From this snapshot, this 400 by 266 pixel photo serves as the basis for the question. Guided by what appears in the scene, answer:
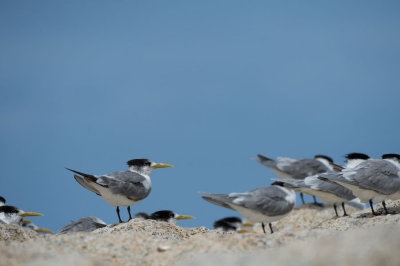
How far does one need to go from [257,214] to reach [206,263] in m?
2.69

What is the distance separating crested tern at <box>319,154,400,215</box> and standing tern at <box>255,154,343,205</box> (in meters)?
4.48

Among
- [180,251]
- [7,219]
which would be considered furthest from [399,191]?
[7,219]

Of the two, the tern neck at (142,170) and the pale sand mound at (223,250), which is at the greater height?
the tern neck at (142,170)

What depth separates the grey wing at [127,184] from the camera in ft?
26.4

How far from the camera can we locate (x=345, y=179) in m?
7.58

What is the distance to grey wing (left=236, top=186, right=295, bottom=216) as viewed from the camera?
6648 millimetres

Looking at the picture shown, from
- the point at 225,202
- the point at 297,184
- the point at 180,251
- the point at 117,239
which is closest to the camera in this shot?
the point at 180,251

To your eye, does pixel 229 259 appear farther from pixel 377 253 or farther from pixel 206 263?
pixel 377 253

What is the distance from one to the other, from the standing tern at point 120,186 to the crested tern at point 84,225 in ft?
1.34

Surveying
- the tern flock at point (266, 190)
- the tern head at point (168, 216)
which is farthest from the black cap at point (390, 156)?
the tern head at point (168, 216)

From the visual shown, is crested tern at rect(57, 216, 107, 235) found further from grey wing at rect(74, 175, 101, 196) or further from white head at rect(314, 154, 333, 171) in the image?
white head at rect(314, 154, 333, 171)

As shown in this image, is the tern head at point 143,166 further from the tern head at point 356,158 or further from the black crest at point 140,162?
the tern head at point 356,158

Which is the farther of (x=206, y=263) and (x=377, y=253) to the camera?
(x=206, y=263)

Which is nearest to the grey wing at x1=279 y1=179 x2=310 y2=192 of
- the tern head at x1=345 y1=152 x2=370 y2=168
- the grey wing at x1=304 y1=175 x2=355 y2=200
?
the grey wing at x1=304 y1=175 x2=355 y2=200
